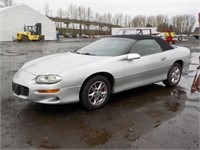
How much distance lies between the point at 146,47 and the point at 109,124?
89.7 inches

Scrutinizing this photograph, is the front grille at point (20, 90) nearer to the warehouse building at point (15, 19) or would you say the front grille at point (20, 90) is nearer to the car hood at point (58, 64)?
the car hood at point (58, 64)

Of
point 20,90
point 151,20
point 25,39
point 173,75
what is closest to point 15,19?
point 25,39

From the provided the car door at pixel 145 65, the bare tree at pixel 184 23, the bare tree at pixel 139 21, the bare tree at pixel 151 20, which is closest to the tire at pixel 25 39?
the car door at pixel 145 65

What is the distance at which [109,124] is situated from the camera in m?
3.61

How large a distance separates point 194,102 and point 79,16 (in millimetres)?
78023

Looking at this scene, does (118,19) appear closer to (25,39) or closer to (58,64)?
(25,39)

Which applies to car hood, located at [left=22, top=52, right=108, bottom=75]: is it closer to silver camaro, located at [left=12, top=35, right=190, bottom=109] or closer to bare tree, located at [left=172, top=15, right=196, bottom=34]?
silver camaro, located at [left=12, top=35, right=190, bottom=109]

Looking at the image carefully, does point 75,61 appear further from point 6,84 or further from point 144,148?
point 6,84

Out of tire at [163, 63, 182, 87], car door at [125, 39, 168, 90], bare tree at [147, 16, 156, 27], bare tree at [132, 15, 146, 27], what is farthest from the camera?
bare tree at [147, 16, 156, 27]

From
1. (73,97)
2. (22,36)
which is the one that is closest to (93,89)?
(73,97)

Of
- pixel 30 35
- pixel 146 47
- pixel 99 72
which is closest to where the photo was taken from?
pixel 99 72

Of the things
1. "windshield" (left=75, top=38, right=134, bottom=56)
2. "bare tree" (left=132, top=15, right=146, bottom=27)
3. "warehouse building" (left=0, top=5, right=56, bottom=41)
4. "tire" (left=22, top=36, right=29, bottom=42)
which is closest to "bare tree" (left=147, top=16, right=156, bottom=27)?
"bare tree" (left=132, top=15, right=146, bottom=27)

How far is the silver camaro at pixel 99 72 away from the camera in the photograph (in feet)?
12.4

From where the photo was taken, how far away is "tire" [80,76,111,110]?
4.03m
